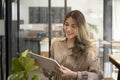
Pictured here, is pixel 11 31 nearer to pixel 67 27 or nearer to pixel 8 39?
pixel 8 39

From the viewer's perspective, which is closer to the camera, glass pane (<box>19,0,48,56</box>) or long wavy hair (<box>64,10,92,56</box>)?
long wavy hair (<box>64,10,92,56</box>)

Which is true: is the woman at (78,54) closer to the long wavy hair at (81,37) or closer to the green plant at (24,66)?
the long wavy hair at (81,37)

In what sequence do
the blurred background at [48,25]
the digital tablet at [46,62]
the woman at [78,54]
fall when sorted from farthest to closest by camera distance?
1. the blurred background at [48,25]
2. the woman at [78,54]
3. the digital tablet at [46,62]

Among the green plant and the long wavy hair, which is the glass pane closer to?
the long wavy hair

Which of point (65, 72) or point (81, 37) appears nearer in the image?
point (65, 72)

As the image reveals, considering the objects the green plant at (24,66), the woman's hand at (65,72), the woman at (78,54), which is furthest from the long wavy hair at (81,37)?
the green plant at (24,66)

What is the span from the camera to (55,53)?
7.11 ft

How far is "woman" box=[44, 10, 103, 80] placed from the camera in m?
2.00

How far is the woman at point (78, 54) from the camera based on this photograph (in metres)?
2.00

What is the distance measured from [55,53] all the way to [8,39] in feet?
6.38

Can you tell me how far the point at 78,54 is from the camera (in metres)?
2.06

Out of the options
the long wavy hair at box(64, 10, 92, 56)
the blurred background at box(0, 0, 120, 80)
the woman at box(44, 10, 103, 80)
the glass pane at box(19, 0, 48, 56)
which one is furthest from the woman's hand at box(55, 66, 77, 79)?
the glass pane at box(19, 0, 48, 56)

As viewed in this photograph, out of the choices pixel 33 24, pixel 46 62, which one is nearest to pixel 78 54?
pixel 46 62

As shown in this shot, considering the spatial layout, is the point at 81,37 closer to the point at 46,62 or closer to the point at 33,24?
the point at 46,62
